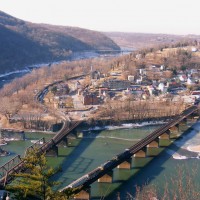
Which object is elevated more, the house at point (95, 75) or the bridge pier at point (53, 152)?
the house at point (95, 75)

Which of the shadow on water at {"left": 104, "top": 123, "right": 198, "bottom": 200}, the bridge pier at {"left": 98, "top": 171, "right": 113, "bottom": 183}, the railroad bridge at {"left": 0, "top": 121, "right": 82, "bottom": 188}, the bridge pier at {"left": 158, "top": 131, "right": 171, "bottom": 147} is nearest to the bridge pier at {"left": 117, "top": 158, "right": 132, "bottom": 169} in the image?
the shadow on water at {"left": 104, "top": 123, "right": 198, "bottom": 200}

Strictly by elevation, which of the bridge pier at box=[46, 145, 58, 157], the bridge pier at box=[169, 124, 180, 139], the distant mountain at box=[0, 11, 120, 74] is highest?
the distant mountain at box=[0, 11, 120, 74]

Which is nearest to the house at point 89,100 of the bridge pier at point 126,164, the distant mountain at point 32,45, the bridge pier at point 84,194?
the bridge pier at point 126,164

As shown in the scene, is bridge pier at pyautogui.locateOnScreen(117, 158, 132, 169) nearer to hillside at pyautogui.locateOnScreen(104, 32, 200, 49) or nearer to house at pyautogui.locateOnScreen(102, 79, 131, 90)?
house at pyautogui.locateOnScreen(102, 79, 131, 90)

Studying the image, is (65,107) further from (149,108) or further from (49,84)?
(49,84)

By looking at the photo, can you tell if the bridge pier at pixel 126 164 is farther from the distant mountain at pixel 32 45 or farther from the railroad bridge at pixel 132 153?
the distant mountain at pixel 32 45

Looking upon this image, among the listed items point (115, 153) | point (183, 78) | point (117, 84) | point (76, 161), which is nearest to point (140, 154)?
point (115, 153)

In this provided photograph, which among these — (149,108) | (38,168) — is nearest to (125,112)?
(149,108)
